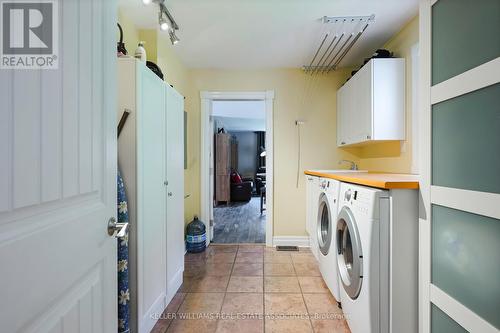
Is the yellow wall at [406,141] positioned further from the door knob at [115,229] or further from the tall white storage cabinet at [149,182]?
the door knob at [115,229]

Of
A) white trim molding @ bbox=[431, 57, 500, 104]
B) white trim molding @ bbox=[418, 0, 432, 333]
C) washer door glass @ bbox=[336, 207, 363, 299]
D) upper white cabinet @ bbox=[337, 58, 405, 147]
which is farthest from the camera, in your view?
upper white cabinet @ bbox=[337, 58, 405, 147]

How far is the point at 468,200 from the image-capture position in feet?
2.87

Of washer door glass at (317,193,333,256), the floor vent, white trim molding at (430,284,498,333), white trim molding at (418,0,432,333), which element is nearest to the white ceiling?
white trim molding at (418,0,432,333)

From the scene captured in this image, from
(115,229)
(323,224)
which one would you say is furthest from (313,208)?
(115,229)

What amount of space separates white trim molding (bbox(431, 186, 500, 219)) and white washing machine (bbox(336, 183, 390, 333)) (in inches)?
9.8

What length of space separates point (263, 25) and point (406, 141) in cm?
168

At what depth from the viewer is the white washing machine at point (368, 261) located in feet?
4.18

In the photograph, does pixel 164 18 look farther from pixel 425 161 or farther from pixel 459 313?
pixel 459 313

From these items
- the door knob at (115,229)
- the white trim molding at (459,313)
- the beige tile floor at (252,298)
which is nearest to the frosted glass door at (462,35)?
the white trim molding at (459,313)

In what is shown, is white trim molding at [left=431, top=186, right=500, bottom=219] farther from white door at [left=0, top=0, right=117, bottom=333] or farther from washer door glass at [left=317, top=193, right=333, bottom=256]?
white door at [left=0, top=0, right=117, bottom=333]

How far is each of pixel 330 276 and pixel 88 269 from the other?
1769mm

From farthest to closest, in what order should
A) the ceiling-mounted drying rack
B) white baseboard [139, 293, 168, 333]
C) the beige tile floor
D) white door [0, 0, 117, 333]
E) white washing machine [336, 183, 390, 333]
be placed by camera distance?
the ceiling-mounted drying rack
the beige tile floor
white baseboard [139, 293, 168, 333]
white washing machine [336, 183, 390, 333]
white door [0, 0, 117, 333]

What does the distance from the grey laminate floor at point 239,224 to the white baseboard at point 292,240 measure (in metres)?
0.29

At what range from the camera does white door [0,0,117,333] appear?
51 centimetres
